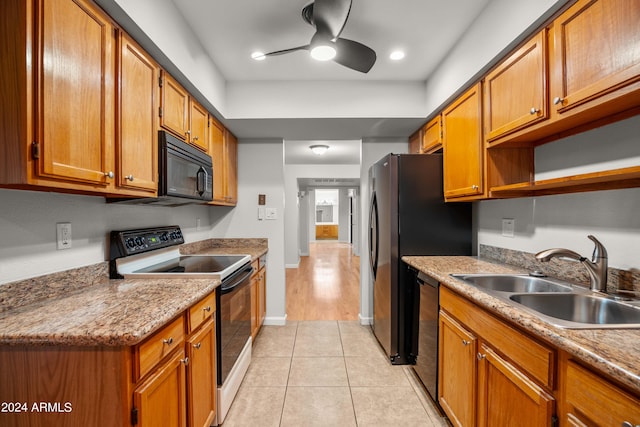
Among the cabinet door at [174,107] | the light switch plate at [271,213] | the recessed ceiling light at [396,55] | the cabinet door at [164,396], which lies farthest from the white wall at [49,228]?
the recessed ceiling light at [396,55]

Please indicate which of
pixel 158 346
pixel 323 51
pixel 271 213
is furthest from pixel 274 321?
pixel 323 51

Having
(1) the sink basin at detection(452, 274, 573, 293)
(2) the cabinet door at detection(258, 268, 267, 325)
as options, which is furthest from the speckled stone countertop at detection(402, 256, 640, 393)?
(2) the cabinet door at detection(258, 268, 267, 325)

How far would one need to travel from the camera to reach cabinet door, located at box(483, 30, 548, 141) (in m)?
1.31

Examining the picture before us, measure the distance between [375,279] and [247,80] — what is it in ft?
7.21

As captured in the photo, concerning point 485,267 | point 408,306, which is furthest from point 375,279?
point 485,267

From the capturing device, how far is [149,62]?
1.50 meters

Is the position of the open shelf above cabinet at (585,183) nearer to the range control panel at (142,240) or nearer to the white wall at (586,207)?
the white wall at (586,207)

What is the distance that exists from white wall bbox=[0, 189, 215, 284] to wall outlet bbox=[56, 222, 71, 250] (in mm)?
17

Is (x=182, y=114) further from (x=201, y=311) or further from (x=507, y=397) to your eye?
(x=507, y=397)

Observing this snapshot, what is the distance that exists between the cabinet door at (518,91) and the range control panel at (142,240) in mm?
2252

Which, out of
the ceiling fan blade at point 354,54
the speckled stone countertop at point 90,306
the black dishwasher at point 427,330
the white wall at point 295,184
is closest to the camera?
the speckled stone countertop at point 90,306

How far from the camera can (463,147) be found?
1952 millimetres

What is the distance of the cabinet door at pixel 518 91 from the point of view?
131cm

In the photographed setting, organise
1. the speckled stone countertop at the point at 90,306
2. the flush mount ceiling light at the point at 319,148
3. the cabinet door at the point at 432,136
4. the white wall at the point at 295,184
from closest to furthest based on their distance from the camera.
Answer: the speckled stone countertop at the point at 90,306, the cabinet door at the point at 432,136, the flush mount ceiling light at the point at 319,148, the white wall at the point at 295,184
